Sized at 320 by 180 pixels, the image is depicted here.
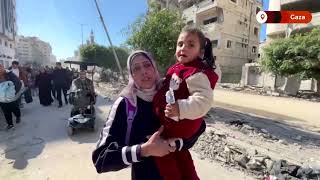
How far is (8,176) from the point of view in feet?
14.8

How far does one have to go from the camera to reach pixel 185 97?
152 cm

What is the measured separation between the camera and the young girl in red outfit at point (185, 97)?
1445 millimetres

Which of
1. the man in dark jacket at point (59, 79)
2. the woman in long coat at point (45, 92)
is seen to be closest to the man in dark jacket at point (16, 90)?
the man in dark jacket at point (59, 79)

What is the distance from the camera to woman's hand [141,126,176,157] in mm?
1452

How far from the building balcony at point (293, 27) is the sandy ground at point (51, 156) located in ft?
69.9

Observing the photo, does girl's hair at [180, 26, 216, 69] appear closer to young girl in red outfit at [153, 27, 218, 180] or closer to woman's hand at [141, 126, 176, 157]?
young girl in red outfit at [153, 27, 218, 180]

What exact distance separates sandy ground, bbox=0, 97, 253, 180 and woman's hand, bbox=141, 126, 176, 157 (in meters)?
3.16

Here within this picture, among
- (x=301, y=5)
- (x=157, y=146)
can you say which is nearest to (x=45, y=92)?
(x=157, y=146)

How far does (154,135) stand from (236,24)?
3603 cm

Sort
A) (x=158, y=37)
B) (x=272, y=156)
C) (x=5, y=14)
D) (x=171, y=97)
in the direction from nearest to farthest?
(x=171, y=97) → (x=272, y=156) → (x=158, y=37) → (x=5, y=14)

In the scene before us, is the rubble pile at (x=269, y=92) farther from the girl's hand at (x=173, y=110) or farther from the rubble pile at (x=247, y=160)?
the girl's hand at (x=173, y=110)

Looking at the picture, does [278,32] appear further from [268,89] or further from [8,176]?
[8,176]

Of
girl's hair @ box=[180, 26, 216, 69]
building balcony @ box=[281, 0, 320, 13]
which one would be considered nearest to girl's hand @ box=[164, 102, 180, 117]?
girl's hair @ box=[180, 26, 216, 69]

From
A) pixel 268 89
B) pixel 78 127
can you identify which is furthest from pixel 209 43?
pixel 268 89
